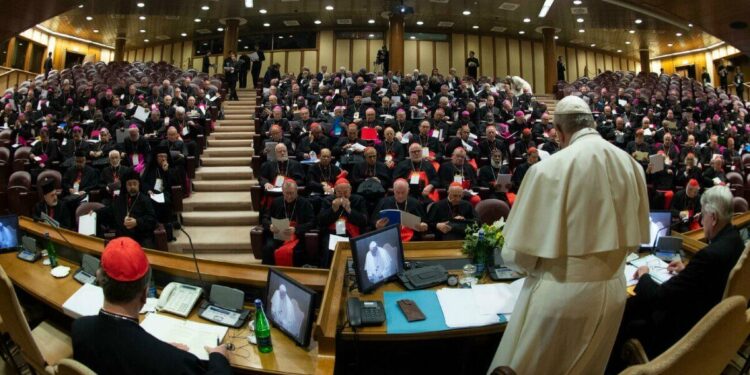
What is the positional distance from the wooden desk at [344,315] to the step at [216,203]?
395 centimetres

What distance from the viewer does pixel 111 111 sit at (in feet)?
31.6

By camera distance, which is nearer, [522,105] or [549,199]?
[549,199]

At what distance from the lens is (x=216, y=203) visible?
636cm

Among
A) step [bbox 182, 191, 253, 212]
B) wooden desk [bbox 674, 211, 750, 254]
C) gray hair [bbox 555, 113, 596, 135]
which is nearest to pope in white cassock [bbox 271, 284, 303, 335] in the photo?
gray hair [bbox 555, 113, 596, 135]

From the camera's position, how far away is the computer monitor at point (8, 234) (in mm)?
3623

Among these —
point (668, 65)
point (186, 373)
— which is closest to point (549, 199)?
point (186, 373)

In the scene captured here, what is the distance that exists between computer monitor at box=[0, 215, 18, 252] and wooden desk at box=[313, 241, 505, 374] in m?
2.95

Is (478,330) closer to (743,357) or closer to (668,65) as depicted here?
(743,357)

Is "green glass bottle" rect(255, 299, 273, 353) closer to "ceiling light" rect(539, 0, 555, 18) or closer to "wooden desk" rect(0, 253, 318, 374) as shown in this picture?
"wooden desk" rect(0, 253, 318, 374)

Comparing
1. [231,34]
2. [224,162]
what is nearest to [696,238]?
[224,162]

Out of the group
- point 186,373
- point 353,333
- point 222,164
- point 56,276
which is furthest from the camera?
point 222,164

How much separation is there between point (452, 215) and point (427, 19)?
1403 cm

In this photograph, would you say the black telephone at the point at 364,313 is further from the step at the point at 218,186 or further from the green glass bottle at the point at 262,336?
the step at the point at 218,186

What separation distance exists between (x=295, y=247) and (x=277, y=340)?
2.50 meters
